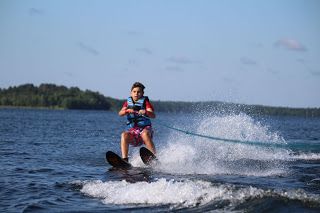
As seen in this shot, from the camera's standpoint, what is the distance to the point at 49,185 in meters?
9.12

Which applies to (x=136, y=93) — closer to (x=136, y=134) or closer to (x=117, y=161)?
(x=136, y=134)

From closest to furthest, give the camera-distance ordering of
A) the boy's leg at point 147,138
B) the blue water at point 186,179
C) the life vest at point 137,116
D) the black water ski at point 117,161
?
1. the blue water at point 186,179
2. the black water ski at point 117,161
3. the boy's leg at point 147,138
4. the life vest at point 137,116

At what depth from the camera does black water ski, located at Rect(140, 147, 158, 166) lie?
11.6 m

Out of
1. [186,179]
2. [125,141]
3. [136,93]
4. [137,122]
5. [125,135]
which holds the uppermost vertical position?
[136,93]

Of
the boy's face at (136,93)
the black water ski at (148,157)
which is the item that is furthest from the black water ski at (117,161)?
the boy's face at (136,93)

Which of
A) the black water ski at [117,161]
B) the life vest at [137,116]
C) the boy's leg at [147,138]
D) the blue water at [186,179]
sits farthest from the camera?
the life vest at [137,116]

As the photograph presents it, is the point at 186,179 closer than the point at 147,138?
Yes

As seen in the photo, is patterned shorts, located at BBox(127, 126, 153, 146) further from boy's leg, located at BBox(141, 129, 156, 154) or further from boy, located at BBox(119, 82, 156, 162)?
boy's leg, located at BBox(141, 129, 156, 154)

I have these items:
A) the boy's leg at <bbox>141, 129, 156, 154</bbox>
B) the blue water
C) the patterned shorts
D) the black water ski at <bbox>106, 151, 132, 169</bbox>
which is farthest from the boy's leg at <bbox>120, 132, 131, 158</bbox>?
the blue water

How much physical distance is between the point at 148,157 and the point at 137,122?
3.06ft

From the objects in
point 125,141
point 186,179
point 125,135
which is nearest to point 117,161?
point 125,141

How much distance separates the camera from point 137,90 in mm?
11789

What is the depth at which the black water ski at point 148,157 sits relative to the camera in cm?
1159

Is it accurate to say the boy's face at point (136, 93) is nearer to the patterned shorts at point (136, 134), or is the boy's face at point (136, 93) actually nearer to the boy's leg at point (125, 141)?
the patterned shorts at point (136, 134)
